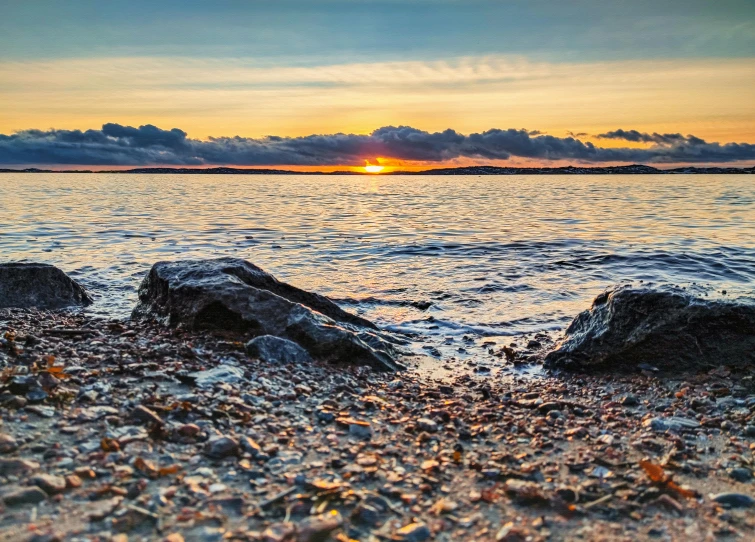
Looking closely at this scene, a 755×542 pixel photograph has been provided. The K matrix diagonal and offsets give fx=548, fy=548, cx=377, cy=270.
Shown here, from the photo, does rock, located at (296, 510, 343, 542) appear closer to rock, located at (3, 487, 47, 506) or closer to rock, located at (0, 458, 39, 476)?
rock, located at (3, 487, 47, 506)

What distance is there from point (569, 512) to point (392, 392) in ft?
9.95

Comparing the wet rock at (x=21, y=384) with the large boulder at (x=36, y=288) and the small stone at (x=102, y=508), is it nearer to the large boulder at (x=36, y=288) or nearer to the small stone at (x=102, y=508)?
the small stone at (x=102, y=508)

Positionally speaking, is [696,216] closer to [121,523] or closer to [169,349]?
[169,349]

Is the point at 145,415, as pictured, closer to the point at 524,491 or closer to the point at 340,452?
the point at 340,452

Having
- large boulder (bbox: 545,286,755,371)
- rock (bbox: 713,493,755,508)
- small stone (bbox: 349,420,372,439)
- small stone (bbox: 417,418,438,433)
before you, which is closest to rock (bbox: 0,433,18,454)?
small stone (bbox: 349,420,372,439)

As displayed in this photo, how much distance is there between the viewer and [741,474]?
15.7 ft

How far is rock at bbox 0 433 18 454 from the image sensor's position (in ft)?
13.8

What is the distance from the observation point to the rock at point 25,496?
3.59 meters

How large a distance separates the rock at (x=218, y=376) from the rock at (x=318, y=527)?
264 cm

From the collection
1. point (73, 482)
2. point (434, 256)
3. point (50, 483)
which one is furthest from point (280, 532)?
point (434, 256)

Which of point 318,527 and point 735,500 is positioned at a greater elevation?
point 318,527

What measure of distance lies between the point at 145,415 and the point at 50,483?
1167mm

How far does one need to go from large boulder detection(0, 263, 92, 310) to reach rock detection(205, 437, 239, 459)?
8.12 metres

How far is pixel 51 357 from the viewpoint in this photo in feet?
20.9
